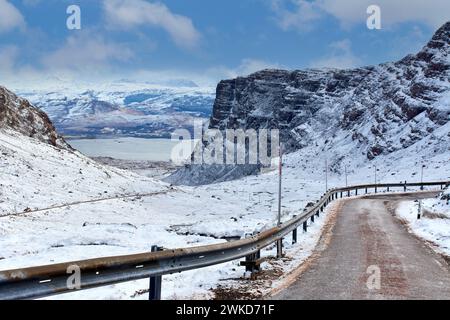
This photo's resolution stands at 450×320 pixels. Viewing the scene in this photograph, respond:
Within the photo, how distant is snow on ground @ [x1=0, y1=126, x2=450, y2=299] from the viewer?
1252 cm

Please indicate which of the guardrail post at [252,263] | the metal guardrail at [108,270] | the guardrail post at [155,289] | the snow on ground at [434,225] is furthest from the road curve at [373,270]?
the guardrail post at [155,289]

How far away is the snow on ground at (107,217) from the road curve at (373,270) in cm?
108

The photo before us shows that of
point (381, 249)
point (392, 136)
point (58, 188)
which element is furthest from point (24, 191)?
point (392, 136)

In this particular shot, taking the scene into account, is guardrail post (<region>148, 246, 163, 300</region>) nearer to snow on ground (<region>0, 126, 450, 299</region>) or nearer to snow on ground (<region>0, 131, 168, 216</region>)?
snow on ground (<region>0, 126, 450, 299</region>)

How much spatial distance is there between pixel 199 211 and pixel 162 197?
9.26 metres

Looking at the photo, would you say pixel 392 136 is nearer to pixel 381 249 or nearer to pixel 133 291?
pixel 381 249

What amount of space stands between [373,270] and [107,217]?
94.9 ft

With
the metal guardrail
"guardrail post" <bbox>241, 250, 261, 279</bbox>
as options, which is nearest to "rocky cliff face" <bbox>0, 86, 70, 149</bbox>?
"guardrail post" <bbox>241, 250, 261, 279</bbox>

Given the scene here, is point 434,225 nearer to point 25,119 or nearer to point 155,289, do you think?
point 155,289

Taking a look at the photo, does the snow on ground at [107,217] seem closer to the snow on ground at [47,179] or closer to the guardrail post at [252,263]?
the snow on ground at [47,179]

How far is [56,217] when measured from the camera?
34875 mm

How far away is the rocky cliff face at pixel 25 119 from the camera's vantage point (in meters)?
67.4

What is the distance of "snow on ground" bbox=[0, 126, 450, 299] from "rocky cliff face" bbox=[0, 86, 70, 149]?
31.3 ft

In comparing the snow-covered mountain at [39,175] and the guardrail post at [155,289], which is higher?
the snow-covered mountain at [39,175]
